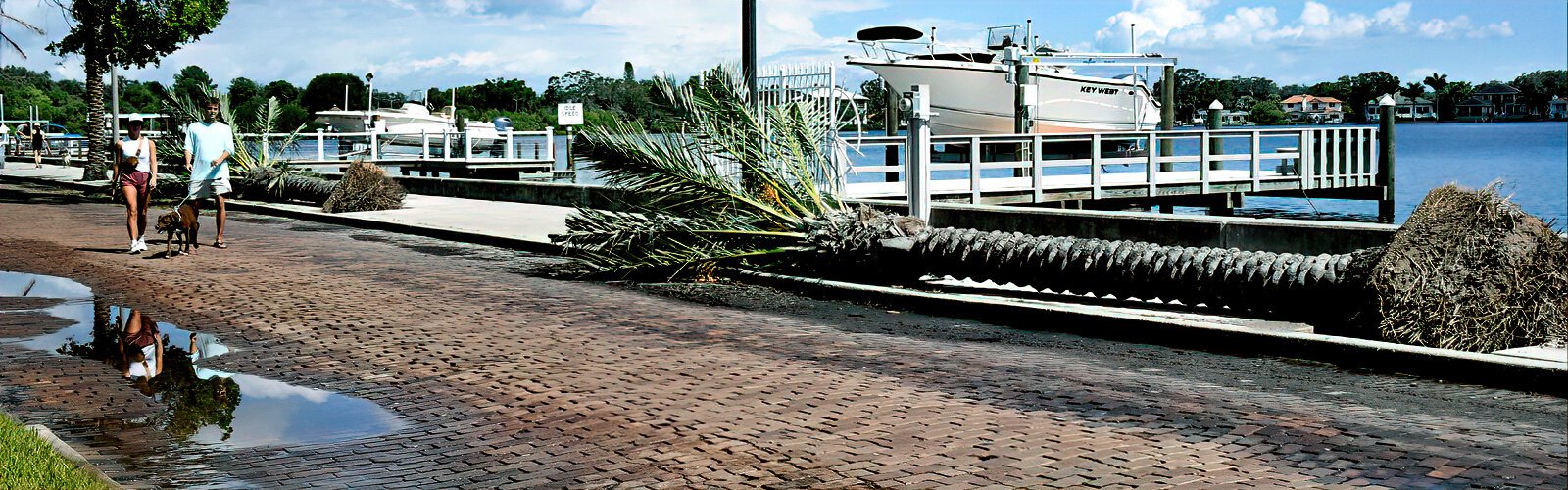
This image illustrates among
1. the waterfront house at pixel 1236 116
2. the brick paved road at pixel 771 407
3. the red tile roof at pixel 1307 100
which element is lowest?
the brick paved road at pixel 771 407

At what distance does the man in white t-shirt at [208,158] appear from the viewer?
16.1 meters

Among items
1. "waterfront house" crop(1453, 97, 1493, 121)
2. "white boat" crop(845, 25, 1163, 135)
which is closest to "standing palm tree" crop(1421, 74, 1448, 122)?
"waterfront house" crop(1453, 97, 1493, 121)

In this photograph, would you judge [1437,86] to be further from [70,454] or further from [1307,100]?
[70,454]

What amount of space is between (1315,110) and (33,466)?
142m

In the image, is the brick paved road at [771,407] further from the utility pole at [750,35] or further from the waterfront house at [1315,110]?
the waterfront house at [1315,110]

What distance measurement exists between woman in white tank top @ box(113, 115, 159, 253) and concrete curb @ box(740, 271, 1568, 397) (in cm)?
799

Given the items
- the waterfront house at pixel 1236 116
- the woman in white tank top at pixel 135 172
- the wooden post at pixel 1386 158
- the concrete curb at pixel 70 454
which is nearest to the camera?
the concrete curb at pixel 70 454

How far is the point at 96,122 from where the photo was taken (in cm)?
3694

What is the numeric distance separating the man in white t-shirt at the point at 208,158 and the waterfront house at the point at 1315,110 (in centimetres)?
12223

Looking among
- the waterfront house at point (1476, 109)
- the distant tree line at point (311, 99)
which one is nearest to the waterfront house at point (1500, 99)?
the waterfront house at point (1476, 109)

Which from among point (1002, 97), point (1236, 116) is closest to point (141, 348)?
point (1002, 97)

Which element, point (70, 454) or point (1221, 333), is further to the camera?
point (1221, 333)

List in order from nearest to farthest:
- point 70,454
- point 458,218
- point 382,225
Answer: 1. point 70,454
2. point 382,225
3. point 458,218

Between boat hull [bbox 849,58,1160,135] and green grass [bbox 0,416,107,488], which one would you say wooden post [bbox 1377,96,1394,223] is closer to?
boat hull [bbox 849,58,1160,135]
